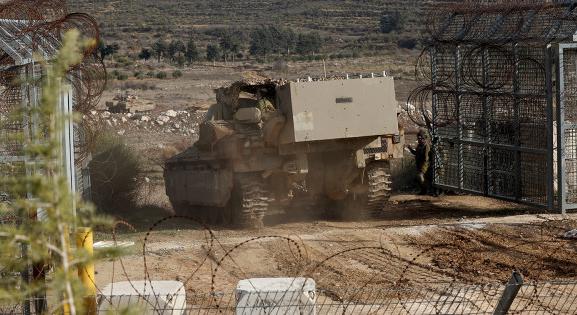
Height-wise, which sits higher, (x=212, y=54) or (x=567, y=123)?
(x=212, y=54)

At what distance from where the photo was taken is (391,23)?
68.8 m

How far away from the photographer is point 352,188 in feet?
56.0

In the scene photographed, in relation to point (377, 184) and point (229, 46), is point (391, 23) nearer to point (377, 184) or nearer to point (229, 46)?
point (229, 46)

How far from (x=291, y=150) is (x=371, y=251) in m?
2.79

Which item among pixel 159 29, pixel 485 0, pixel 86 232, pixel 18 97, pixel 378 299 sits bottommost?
pixel 378 299

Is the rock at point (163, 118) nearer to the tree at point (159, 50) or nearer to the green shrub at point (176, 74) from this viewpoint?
the green shrub at point (176, 74)

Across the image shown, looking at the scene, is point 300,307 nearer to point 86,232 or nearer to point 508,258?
point 86,232

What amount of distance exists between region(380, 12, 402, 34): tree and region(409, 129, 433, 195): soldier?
162 feet

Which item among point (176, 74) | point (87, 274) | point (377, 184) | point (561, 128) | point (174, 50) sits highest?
point (174, 50)

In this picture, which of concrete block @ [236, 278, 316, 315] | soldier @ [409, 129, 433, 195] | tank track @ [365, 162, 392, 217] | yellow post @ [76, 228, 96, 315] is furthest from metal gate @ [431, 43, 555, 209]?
yellow post @ [76, 228, 96, 315]

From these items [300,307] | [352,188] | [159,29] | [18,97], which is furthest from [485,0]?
[159,29]

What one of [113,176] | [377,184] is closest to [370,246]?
[377,184]

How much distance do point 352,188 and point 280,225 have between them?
1.21 meters

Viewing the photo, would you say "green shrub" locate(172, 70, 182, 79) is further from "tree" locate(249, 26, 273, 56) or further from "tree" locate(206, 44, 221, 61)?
"tree" locate(249, 26, 273, 56)
